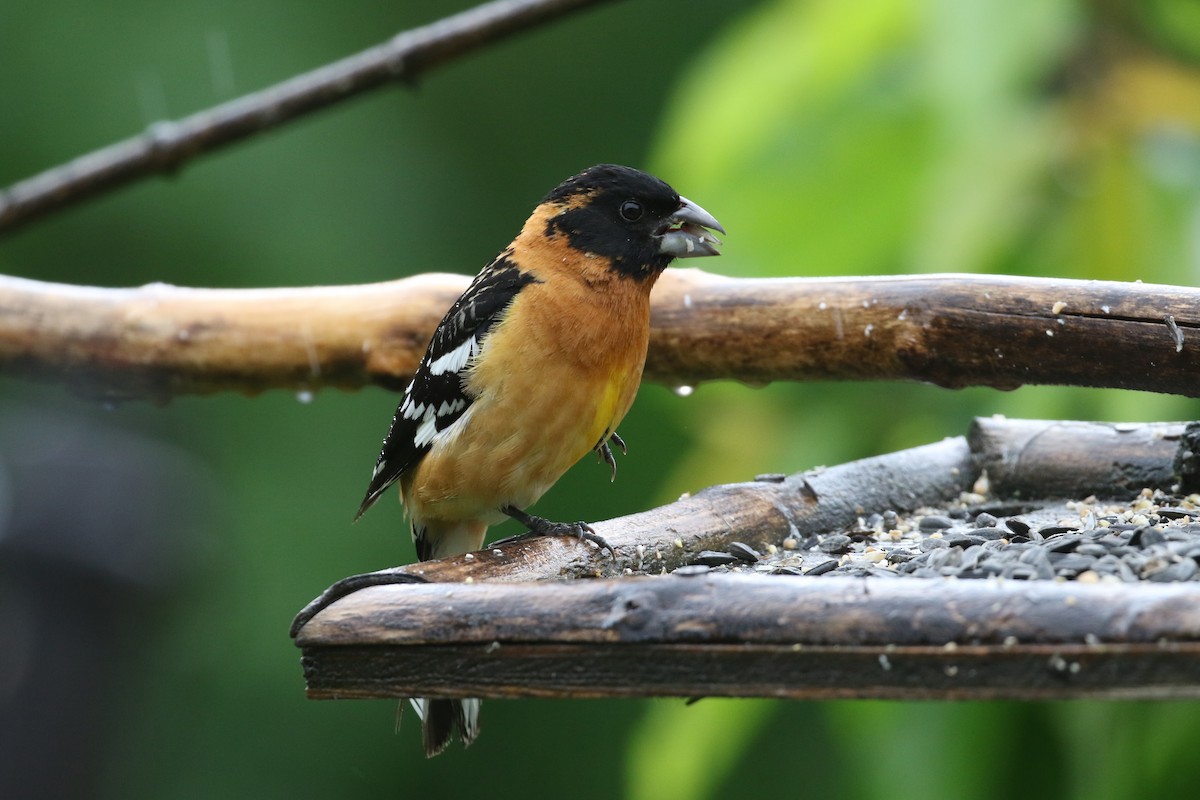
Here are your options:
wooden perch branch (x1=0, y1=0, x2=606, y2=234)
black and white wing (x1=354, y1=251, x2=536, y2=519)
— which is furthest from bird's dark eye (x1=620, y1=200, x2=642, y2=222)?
wooden perch branch (x1=0, y1=0, x2=606, y2=234)

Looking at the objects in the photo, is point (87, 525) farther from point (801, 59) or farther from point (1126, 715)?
point (1126, 715)

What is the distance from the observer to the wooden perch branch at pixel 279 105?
380 centimetres

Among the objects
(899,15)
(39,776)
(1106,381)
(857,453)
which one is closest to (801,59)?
(899,15)

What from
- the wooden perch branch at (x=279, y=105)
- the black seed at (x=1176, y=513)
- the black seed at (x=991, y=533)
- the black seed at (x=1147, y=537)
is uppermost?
the wooden perch branch at (x=279, y=105)

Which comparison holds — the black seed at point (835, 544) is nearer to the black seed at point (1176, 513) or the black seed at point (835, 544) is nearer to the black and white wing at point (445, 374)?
the black seed at point (1176, 513)

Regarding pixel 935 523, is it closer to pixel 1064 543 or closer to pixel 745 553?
pixel 745 553

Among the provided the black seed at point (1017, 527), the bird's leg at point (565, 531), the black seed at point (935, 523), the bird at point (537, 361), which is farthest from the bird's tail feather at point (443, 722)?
the black seed at point (1017, 527)

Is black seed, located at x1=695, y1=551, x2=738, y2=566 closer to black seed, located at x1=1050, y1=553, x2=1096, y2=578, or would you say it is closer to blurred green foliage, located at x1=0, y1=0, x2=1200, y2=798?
black seed, located at x1=1050, y1=553, x2=1096, y2=578

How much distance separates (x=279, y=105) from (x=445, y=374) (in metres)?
1.14

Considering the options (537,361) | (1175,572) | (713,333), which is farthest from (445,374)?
(1175,572)

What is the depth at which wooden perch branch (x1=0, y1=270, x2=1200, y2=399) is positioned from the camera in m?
3.00

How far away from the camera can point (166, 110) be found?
9094mm

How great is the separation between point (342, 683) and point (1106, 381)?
6.07 feet

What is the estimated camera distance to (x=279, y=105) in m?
4.06
